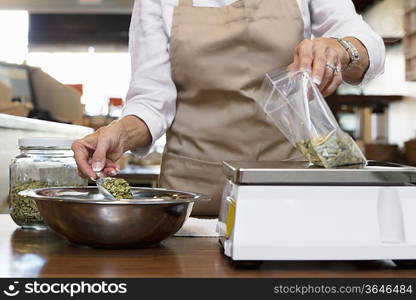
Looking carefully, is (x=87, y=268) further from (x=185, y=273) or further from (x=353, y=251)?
(x=353, y=251)

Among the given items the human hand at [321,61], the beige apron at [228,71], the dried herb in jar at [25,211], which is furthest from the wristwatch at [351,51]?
the dried herb in jar at [25,211]

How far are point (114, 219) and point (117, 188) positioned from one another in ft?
0.52

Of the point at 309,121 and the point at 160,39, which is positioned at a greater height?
the point at 160,39

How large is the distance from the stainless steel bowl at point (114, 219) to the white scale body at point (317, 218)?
152 mm

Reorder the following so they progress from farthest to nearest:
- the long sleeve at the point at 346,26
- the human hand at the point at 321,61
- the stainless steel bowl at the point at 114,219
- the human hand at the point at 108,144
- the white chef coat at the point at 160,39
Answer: the white chef coat at the point at 160,39
the long sleeve at the point at 346,26
the human hand at the point at 108,144
the human hand at the point at 321,61
the stainless steel bowl at the point at 114,219

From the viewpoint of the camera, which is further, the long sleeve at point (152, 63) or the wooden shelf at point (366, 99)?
the wooden shelf at point (366, 99)

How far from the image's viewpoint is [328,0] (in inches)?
66.2

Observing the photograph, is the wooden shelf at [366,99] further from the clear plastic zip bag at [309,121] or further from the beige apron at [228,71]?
the clear plastic zip bag at [309,121]

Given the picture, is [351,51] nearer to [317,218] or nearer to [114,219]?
[317,218]

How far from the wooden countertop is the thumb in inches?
7.9

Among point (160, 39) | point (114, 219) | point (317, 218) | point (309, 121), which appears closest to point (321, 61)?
point (309, 121)

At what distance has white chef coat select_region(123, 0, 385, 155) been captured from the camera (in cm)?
165

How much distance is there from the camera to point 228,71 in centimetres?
171

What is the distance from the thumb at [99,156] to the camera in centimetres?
129
